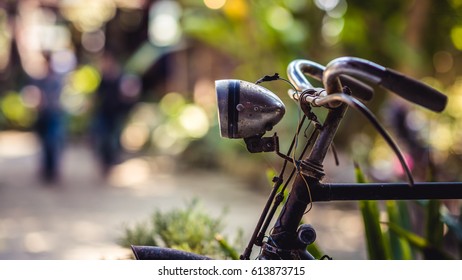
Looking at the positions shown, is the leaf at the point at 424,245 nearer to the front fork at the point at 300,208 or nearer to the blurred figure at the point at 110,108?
the front fork at the point at 300,208

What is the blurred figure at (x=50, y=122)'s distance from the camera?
784 cm

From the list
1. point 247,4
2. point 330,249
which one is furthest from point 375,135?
point 330,249

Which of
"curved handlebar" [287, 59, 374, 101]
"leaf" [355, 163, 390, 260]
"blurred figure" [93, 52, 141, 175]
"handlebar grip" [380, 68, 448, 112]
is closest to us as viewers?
"handlebar grip" [380, 68, 448, 112]

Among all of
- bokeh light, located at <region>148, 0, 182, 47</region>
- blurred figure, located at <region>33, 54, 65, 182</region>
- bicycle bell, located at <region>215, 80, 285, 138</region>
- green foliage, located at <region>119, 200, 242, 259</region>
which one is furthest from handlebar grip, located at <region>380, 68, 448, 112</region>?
bokeh light, located at <region>148, 0, 182, 47</region>

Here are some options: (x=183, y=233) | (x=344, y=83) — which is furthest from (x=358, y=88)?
(x=183, y=233)

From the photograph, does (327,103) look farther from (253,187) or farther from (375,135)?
(375,135)

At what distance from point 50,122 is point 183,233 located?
5926 mm

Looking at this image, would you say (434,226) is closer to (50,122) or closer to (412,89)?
(412,89)

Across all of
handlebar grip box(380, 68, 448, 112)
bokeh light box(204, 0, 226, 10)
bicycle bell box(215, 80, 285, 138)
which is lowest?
bicycle bell box(215, 80, 285, 138)

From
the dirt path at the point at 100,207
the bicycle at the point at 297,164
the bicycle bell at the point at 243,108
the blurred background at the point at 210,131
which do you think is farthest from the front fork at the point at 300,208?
the blurred background at the point at 210,131

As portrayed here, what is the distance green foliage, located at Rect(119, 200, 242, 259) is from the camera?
2.36 metres

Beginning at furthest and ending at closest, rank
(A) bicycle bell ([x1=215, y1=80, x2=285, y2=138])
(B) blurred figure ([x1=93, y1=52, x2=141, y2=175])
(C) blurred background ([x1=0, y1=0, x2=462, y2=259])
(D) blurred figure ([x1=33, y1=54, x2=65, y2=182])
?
(B) blurred figure ([x1=93, y1=52, x2=141, y2=175])
(D) blurred figure ([x1=33, y1=54, x2=65, y2=182])
(C) blurred background ([x1=0, y1=0, x2=462, y2=259])
(A) bicycle bell ([x1=215, y1=80, x2=285, y2=138])

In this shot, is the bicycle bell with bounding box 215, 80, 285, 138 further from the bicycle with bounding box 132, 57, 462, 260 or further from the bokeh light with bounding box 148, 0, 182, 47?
the bokeh light with bounding box 148, 0, 182, 47

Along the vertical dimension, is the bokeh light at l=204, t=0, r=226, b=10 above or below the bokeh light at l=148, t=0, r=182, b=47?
above
